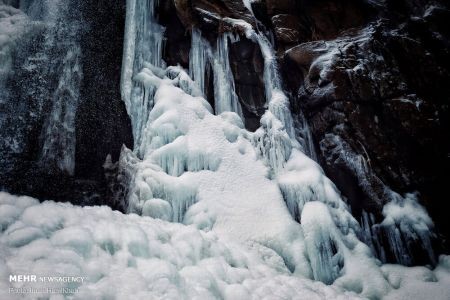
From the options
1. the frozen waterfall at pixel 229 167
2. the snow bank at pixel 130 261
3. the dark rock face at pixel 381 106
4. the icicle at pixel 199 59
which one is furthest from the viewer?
the icicle at pixel 199 59

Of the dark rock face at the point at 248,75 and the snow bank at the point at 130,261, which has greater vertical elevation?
the dark rock face at the point at 248,75

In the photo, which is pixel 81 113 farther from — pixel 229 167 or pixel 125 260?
pixel 125 260

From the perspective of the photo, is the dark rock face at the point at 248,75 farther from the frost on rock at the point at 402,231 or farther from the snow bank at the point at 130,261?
the snow bank at the point at 130,261

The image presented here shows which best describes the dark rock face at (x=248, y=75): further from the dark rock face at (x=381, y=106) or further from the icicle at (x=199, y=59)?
the dark rock face at (x=381, y=106)

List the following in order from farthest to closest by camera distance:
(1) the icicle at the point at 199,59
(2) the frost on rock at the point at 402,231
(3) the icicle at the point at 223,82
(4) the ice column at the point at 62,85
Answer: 1. (1) the icicle at the point at 199,59
2. (3) the icicle at the point at 223,82
3. (4) the ice column at the point at 62,85
4. (2) the frost on rock at the point at 402,231

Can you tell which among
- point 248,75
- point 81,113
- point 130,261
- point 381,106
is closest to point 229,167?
point 248,75

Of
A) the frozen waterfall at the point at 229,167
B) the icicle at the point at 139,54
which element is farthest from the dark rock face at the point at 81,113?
the frozen waterfall at the point at 229,167

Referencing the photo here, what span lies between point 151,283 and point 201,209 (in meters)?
2.65

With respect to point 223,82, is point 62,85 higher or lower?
lower

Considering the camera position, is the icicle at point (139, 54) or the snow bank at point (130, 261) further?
the icicle at point (139, 54)

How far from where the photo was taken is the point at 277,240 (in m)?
5.41

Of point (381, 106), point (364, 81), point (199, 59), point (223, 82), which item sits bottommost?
point (381, 106)

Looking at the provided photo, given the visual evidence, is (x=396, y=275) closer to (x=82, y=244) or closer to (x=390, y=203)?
(x=390, y=203)

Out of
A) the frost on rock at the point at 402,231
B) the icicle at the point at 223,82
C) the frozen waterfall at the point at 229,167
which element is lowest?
the frost on rock at the point at 402,231
